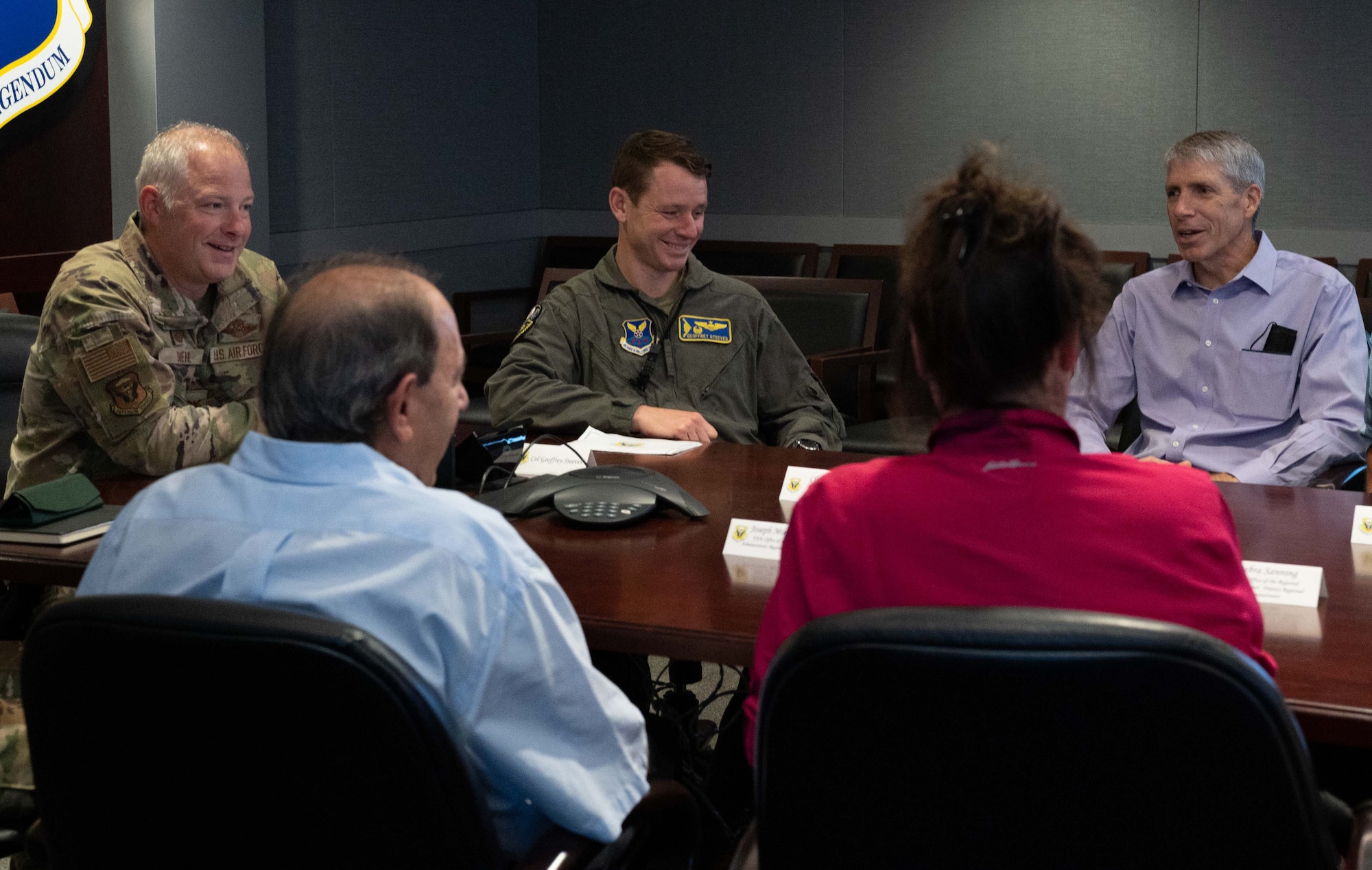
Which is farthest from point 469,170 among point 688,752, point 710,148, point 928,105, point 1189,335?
point 688,752

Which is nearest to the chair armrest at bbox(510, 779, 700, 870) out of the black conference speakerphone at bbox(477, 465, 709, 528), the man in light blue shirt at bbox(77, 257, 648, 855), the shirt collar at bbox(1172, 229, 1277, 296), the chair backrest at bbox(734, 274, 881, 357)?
the man in light blue shirt at bbox(77, 257, 648, 855)

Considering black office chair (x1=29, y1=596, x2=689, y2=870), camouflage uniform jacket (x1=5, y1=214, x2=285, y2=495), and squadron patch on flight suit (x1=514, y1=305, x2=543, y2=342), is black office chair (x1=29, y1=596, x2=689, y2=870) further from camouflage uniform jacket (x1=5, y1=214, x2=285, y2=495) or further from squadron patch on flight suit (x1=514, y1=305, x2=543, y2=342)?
squadron patch on flight suit (x1=514, y1=305, x2=543, y2=342)

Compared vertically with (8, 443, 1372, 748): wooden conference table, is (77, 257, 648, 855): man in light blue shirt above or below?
above

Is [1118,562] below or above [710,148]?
below

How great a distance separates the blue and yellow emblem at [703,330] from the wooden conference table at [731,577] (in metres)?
0.79

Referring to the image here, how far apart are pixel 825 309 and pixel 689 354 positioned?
150 centimetres

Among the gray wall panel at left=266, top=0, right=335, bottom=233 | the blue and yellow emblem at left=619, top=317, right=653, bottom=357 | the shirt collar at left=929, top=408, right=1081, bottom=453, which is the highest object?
the gray wall panel at left=266, top=0, right=335, bottom=233

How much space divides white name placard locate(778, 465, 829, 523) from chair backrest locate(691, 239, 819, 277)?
401cm

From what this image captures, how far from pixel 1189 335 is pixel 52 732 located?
264cm

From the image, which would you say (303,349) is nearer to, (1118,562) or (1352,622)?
(1118,562)

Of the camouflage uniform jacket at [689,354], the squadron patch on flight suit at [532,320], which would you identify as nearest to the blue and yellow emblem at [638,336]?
the camouflage uniform jacket at [689,354]

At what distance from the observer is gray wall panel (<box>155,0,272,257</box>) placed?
4.51 meters

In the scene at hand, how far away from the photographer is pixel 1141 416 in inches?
122

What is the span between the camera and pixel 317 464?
1.13m
